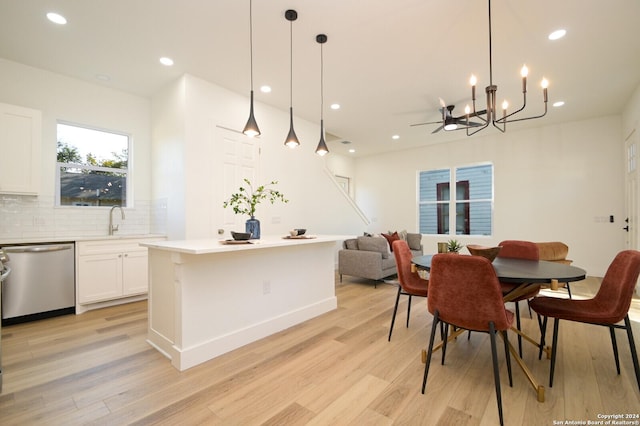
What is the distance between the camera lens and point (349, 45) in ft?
10.5

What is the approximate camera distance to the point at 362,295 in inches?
169

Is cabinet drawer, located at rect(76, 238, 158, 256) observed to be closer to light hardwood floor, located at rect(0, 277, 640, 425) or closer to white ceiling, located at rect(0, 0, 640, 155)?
light hardwood floor, located at rect(0, 277, 640, 425)

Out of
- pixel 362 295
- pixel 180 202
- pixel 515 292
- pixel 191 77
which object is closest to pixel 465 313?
pixel 515 292

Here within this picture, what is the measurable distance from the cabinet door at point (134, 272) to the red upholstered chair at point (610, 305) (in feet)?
13.9

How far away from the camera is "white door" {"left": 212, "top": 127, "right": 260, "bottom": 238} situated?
4199 millimetres

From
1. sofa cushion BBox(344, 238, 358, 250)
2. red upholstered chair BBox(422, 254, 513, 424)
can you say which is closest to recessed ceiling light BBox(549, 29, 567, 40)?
red upholstered chair BBox(422, 254, 513, 424)

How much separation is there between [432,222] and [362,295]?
427cm

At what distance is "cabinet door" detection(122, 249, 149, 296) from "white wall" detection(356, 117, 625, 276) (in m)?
6.38

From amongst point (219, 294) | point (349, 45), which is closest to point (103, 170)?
point (219, 294)

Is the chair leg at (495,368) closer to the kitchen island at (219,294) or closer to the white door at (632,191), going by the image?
the kitchen island at (219,294)

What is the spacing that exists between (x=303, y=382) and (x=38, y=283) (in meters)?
3.26

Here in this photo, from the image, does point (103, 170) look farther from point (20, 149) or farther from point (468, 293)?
point (468, 293)

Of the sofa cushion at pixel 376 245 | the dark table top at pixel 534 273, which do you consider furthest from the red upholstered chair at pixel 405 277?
the sofa cushion at pixel 376 245

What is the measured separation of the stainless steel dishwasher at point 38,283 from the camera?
309 centimetres
